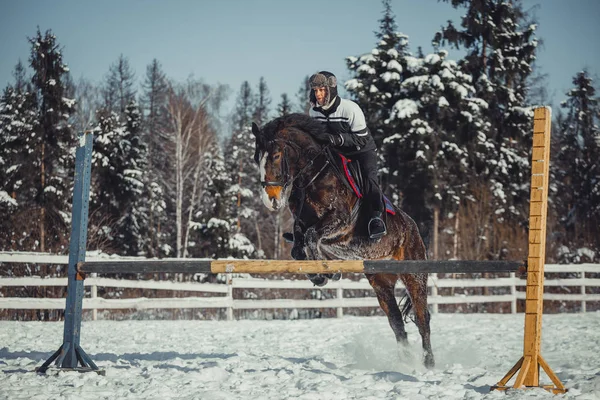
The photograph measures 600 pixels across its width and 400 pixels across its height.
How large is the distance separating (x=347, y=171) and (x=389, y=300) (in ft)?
6.03

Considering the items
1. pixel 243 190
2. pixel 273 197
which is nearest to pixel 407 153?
pixel 243 190

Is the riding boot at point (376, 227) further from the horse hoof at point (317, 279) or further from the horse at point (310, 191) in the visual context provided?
the horse hoof at point (317, 279)

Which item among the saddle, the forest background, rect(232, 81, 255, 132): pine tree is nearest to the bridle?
the saddle

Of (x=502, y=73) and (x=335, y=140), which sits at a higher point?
(x=502, y=73)

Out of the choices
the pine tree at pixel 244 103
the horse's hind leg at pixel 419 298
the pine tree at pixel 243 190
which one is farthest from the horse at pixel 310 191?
the pine tree at pixel 244 103

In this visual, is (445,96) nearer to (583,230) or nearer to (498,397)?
(583,230)

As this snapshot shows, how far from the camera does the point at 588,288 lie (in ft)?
56.7

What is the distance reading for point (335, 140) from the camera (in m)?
5.30

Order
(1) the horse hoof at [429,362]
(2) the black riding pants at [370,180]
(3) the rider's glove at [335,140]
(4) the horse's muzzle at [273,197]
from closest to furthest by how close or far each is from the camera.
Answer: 1. (4) the horse's muzzle at [273,197]
2. (3) the rider's glove at [335,140]
3. (2) the black riding pants at [370,180]
4. (1) the horse hoof at [429,362]

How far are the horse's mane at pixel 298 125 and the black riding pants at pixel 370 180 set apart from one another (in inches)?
21.8

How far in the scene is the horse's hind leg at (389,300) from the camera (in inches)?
253

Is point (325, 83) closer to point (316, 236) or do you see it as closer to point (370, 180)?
point (370, 180)

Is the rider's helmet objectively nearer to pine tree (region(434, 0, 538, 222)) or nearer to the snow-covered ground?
the snow-covered ground

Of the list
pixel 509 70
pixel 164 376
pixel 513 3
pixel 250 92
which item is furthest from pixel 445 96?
pixel 250 92
